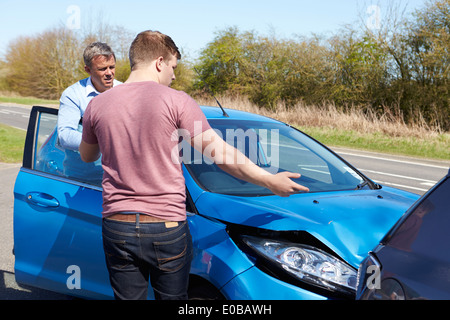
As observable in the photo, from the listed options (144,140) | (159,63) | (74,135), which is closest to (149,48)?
(159,63)

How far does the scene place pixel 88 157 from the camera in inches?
93.8

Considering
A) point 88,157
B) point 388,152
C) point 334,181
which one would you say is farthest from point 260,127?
point 388,152

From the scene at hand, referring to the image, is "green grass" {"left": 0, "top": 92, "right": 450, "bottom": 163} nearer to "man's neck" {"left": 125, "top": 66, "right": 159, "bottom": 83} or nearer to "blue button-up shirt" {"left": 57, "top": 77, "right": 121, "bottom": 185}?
"blue button-up shirt" {"left": 57, "top": 77, "right": 121, "bottom": 185}

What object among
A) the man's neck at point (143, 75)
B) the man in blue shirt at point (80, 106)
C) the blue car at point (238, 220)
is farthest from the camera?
the man in blue shirt at point (80, 106)

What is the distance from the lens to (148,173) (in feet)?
6.73

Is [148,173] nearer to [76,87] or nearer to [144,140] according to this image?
[144,140]

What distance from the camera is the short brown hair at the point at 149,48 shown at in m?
2.17

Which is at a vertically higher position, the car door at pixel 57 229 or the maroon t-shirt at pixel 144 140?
the maroon t-shirt at pixel 144 140

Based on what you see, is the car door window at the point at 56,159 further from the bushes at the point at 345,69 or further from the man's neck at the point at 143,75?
the bushes at the point at 345,69

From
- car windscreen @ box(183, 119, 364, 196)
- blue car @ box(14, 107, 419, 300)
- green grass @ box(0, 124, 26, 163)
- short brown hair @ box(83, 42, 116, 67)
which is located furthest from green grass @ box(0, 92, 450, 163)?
car windscreen @ box(183, 119, 364, 196)

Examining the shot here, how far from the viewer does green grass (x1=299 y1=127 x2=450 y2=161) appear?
1534cm

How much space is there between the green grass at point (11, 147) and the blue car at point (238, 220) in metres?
8.54

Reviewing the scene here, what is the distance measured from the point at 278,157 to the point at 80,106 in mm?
1566

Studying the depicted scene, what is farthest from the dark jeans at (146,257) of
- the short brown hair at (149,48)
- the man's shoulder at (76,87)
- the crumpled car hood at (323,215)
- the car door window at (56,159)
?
the man's shoulder at (76,87)
